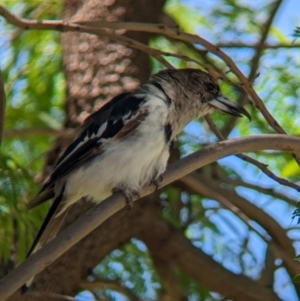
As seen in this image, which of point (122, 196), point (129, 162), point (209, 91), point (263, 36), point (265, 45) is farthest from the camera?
point (265, 45)

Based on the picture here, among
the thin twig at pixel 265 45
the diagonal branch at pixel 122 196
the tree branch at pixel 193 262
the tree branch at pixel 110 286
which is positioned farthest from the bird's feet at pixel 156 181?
the thin twig at pixel 265 45

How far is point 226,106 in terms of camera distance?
4.41 meters

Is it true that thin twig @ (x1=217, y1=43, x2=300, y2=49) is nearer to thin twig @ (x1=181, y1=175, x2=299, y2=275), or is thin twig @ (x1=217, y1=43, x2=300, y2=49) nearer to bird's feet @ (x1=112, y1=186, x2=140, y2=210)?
thin twig @ (x1=181, y1=175, x2=299, y2=275)

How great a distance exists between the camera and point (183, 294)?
5.19 m

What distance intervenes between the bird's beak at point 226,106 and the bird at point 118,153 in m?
0.02

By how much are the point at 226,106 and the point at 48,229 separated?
115 centimetres

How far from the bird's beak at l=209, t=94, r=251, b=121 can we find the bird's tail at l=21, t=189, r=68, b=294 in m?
0.95

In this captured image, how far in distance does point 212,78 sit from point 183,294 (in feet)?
4.70

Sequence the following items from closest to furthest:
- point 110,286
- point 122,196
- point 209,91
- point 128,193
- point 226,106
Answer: point 122,196 → point 128,193 → point 226,106 → point 209,91 → point 110,286

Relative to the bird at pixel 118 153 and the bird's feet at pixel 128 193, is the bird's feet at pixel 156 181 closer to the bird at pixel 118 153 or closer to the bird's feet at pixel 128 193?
the bird at pixel 118 153

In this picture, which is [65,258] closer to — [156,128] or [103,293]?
[103,293]

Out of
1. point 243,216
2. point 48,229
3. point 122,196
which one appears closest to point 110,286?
point 243,216

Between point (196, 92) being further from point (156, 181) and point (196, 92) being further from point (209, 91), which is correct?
point (156, 181)

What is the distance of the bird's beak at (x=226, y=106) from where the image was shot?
4.34 meters
